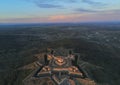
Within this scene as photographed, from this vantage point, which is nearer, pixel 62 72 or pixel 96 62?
pixel 62 72

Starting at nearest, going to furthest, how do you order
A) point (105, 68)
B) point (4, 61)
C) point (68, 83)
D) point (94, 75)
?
point (68, 83) < point (94, 75) < point (105, 68) < point (4, 61)

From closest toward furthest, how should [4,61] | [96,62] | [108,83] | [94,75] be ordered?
[108,83] → [94,75] → [96,62] → [4,61]

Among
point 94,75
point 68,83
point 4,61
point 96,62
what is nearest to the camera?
point 68,83

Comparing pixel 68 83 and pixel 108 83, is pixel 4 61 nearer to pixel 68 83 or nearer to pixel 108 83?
pixel 68 83

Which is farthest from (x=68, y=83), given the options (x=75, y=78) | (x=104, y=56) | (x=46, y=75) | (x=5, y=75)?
(x=104, y=56)

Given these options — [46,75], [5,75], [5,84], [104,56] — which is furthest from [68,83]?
[104,56]

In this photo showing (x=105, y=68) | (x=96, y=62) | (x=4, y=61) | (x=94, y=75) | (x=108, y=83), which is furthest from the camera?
(x=4, y=61)

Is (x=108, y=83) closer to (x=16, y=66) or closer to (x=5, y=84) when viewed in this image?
(x=5, y=84)

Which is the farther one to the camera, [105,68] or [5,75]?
[105,68]
